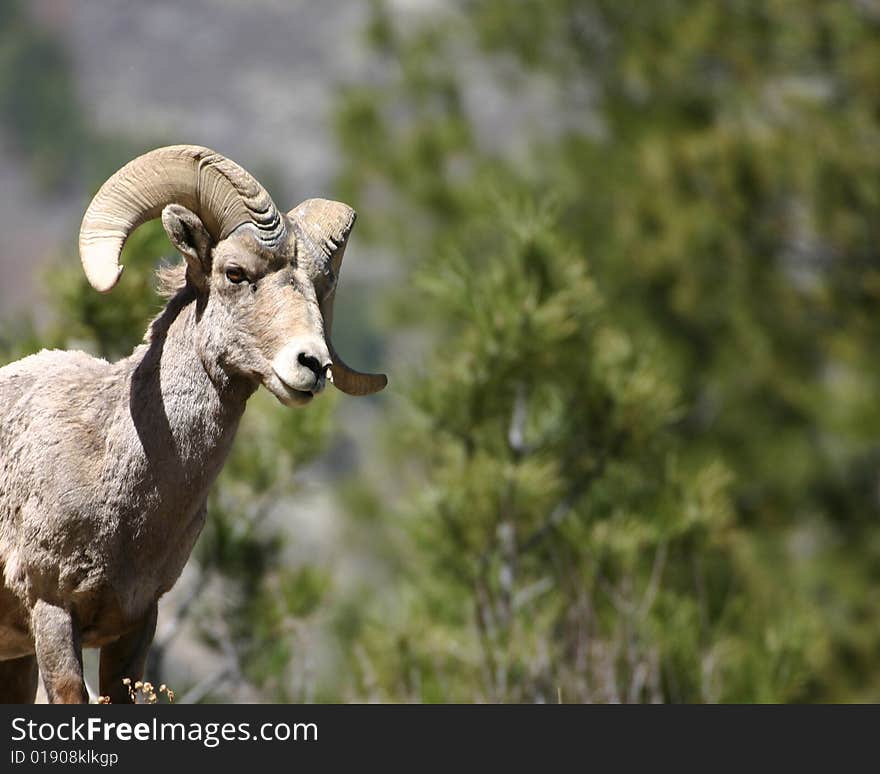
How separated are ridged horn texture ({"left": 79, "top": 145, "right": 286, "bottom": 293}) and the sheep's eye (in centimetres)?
12

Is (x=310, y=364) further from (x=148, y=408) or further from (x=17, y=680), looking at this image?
(x=17, y=680)

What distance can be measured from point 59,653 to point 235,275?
1.19 m

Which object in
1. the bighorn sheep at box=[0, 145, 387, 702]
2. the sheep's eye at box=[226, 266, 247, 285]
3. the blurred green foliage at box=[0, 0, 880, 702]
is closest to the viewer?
the bighorn sheep at box=[0, 145, 387, 702]

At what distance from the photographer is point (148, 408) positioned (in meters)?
4.17

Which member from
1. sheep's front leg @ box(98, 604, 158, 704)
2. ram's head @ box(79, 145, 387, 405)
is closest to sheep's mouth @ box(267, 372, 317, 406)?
ram's head @ box(79, 145, 387, 405)

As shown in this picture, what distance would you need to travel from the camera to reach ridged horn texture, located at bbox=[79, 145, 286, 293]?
13.5 feet

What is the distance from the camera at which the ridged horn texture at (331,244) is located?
13.9 ft

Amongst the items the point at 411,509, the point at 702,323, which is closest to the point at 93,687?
the point at 411,509

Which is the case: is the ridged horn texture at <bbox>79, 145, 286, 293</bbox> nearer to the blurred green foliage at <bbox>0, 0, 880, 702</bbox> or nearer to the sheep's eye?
the sheep's eye

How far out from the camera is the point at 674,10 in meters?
18.0

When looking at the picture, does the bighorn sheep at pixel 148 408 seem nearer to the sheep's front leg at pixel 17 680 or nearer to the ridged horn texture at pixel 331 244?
the ridged horn texture at pixel 331 244

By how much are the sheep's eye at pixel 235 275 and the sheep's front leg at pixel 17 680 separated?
157 centimetres

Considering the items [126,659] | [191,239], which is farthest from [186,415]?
[126,659]

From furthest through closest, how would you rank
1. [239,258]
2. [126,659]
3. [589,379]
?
[589,379], [126,659], [239,258]
